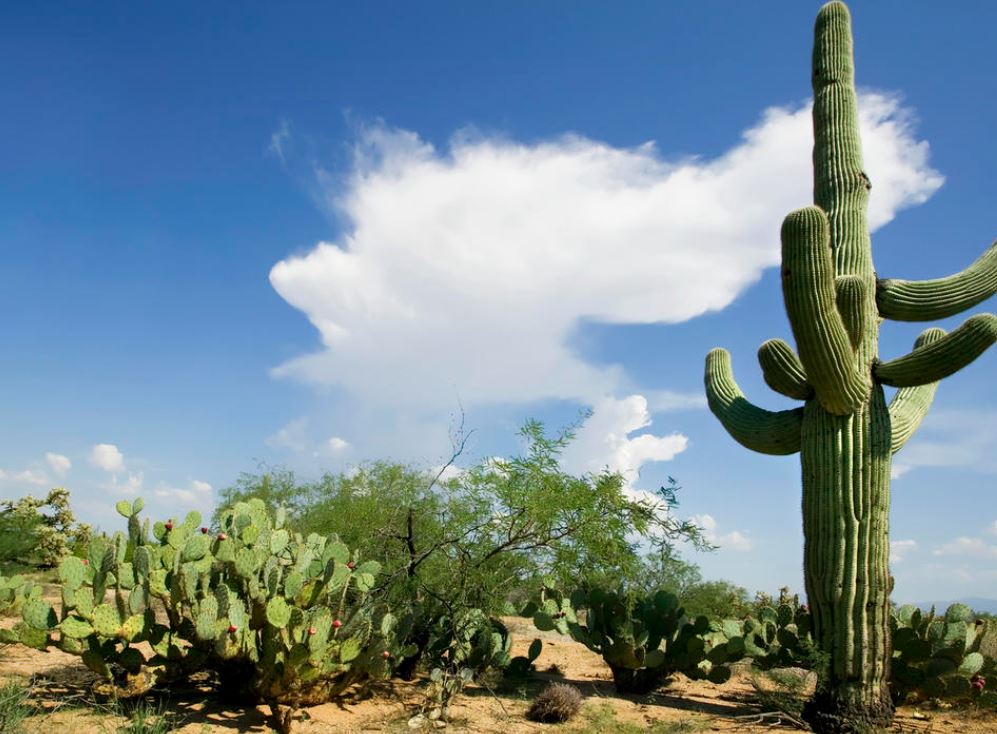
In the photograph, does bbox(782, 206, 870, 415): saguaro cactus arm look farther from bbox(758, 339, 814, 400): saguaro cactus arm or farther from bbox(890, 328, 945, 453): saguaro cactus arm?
bbox(890, 328, 945, 453): saguaro cactus arm

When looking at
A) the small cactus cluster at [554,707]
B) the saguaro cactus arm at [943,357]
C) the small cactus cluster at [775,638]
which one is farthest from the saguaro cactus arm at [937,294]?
the small cactus cluster at [554,707]

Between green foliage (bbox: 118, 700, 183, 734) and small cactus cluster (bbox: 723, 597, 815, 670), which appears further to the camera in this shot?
small cactus cluster (bbox: 723, 597, 815, 670)

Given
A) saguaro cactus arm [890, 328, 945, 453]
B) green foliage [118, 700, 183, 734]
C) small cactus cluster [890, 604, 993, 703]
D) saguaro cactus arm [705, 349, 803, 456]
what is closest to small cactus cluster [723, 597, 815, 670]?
small cactus cluster [890, 604, 993, 703]

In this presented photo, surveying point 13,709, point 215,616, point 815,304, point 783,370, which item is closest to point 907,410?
point 783,370

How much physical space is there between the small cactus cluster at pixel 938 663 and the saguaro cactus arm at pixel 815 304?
9.58 feet

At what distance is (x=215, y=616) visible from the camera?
6059 millimetres

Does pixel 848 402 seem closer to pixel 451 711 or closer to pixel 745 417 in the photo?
pixel 745 417

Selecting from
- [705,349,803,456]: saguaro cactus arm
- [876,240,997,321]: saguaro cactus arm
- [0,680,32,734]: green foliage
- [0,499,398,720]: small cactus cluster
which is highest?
[876,240,997,321]: saguaro cactus arm

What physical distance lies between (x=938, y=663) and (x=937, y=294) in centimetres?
376

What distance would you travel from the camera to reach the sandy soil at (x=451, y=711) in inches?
250

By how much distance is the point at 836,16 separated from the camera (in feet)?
28.7

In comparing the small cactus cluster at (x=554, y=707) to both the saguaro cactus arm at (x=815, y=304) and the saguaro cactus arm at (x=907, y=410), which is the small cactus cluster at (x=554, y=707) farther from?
the saguaro cactus arm at (x=907, y=410)

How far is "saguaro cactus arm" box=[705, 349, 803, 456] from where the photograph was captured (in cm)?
779

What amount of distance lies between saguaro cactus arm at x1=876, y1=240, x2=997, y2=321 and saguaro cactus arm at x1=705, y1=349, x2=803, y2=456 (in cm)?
149
